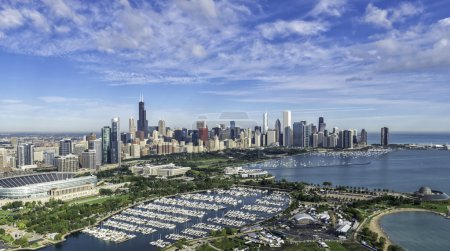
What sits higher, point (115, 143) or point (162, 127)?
point (162, 127)

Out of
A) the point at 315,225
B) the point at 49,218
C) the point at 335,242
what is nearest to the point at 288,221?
the point at 315,225

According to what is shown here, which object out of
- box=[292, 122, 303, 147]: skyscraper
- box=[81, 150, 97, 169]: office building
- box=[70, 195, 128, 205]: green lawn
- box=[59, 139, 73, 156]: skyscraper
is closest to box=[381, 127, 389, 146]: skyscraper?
box=[292, 122, 303, 147]: skyscraper

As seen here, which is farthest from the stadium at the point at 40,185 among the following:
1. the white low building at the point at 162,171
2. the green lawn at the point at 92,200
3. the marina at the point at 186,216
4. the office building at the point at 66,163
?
the office building at the point at 66,163

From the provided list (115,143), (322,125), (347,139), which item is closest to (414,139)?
(322,125)

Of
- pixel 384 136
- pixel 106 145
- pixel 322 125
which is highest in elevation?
pixel 322 125

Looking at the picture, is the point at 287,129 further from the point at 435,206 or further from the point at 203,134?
the point at 435,206

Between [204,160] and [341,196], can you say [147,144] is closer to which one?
[204,160]

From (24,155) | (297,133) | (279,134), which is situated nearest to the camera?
(24,155)
